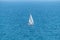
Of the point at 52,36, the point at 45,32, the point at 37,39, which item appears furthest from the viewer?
the point at 45,32

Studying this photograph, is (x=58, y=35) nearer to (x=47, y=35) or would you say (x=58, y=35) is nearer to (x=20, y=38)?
(x=47, y=35)

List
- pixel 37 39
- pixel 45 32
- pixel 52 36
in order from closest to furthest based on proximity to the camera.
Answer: pixel 37 39 → pixel 52 36 → pixel 45 32

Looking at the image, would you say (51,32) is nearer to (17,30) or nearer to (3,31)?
(17,30)

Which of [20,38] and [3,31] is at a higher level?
[3,31]

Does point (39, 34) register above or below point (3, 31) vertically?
below

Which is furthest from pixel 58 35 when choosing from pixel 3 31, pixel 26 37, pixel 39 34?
pixel 3 31

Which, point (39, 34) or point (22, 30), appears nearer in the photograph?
point (39, 34)

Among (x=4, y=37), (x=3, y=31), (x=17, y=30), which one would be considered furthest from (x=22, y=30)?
(x=4, y=37)

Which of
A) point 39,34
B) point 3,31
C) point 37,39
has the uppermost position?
point 3,31

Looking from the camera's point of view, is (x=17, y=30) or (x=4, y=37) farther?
(x=17, y=30)
